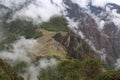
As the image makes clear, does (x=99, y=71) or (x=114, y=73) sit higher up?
(x=99, y=71)

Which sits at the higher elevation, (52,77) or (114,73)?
(52,77)

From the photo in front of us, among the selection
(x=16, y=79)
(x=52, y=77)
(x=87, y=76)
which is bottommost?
(x=16, y=79)

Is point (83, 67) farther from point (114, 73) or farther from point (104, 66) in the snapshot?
point (114, 73)

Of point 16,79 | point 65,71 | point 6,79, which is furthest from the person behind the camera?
point 65,71

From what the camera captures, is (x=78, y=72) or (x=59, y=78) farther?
(x=59, y=78)

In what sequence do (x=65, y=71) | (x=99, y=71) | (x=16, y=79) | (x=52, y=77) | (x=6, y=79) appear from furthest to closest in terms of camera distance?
(x=52, y=77)
(x=65, y=71)
(x=99, y=71)
(x=16, y=79)
(x=6, y=79)

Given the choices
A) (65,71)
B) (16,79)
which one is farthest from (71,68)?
(16,79)

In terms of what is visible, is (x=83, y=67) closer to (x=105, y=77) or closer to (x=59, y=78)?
(x=59, y=78)

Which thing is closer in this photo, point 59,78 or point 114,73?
point 114,73

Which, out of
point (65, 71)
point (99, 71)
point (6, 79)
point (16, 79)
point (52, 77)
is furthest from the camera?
point (52, 77)
